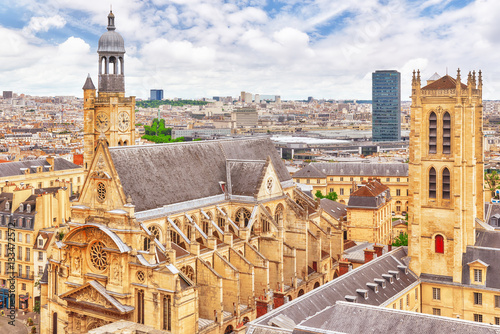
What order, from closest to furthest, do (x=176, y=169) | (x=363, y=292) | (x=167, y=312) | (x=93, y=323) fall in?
(x=363, y=292) → (x=167, y=312) → (x=93, y=323) → (x=176, y=169)

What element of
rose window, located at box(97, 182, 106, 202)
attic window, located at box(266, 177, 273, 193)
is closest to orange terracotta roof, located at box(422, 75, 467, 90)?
attic window, located at box(266, 177, 273, 193)

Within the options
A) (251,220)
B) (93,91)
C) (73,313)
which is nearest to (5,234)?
(93,91)

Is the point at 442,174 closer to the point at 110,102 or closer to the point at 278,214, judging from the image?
the point at 278,214

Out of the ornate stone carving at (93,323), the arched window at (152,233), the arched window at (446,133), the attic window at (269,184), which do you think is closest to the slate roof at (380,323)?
the arched window at (152,233)

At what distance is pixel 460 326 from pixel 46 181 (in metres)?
81.9

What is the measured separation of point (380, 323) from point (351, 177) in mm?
87059

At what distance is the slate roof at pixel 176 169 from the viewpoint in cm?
5050

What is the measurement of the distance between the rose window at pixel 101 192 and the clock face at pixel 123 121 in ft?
88.8

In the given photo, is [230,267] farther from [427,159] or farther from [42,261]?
[42,261]

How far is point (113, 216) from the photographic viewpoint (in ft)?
158

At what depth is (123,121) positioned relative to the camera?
76375mm

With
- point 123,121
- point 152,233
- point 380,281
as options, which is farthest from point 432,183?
point 123,121

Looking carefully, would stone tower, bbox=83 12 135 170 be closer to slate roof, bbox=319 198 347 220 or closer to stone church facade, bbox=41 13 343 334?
stone church facade, bbox=41 13 343 334

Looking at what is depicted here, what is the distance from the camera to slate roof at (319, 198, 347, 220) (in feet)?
288
